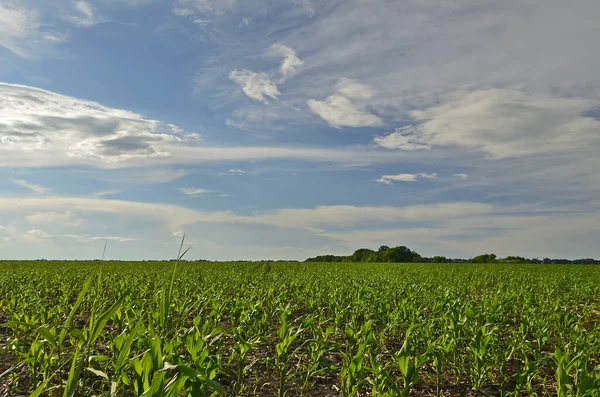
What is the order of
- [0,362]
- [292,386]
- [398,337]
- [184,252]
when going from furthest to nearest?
1. [398,337]
2. [0,362]
3. [292,386]
4. [184,252]

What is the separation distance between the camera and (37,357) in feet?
16.4

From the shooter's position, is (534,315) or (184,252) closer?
(184,252)

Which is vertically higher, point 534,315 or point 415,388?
point 534,315

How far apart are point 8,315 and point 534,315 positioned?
1260 centimetres

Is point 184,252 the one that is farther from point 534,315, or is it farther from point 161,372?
point 534,315

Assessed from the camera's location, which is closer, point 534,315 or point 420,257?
point 534,315

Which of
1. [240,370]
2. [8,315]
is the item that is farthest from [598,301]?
[8,315]

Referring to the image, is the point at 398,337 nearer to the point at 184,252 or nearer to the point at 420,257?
the point at 184,252

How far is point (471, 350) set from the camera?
20.2ft

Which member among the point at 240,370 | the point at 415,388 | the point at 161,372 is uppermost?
the point at 161,372

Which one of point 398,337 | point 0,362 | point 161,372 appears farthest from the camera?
point 398,337

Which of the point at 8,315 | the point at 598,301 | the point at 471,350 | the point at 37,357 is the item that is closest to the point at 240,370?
the point at 37,357

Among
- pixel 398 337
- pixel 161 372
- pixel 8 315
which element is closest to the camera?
pixel 161 372

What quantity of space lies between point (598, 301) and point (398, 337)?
1042cm
